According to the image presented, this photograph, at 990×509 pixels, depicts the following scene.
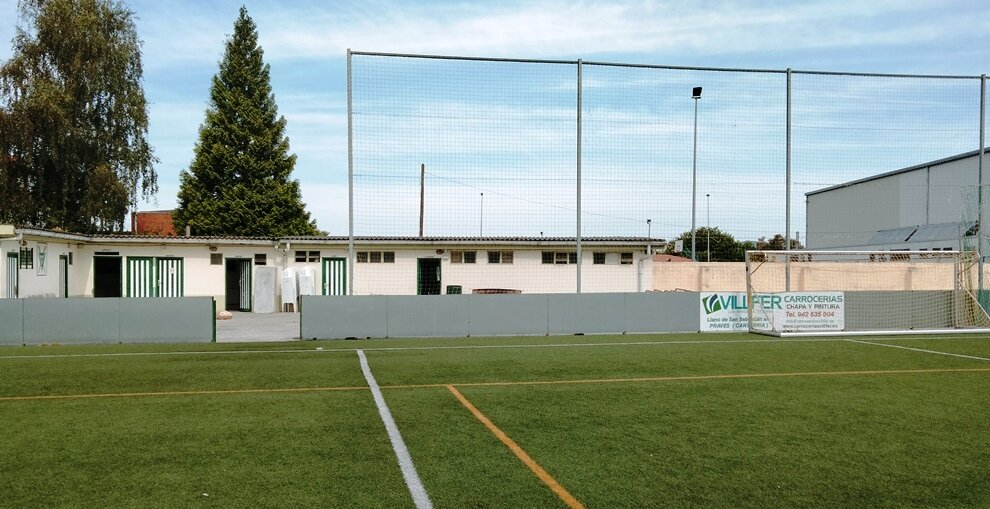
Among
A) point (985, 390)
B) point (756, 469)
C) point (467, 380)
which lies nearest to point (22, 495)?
point (756, 469)

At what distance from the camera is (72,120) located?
31.3 m

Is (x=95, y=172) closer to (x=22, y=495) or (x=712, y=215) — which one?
(x=712, y=215)

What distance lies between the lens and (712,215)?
20250mm

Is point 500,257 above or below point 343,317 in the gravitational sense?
above

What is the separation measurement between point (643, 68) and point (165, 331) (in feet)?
46.7

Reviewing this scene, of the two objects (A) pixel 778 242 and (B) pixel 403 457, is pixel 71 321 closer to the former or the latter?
(B) pixel 403 457

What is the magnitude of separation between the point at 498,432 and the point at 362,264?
808 inches

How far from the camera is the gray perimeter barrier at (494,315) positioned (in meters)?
17.9

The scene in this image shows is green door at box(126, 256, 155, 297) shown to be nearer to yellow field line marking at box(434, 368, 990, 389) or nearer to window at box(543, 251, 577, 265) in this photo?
window at box(543, 251, 577, 265)

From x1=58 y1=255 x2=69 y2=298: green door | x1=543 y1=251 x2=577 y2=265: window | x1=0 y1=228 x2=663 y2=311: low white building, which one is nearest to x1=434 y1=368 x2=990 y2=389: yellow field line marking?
Result: x1=0 y1=228 x2=663 y2=311: low white building

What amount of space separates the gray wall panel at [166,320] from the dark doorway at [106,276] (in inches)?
427

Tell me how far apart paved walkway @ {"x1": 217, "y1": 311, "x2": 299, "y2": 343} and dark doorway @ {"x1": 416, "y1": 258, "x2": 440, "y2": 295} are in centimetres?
481

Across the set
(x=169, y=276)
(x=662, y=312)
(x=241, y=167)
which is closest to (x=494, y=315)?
(x=662, y=312)

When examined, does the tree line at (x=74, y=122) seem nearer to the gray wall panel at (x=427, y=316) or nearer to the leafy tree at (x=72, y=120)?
the leafy tree at (x=72, y=120)
